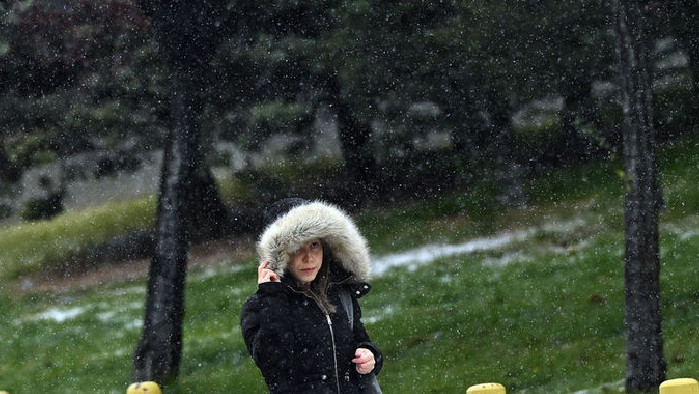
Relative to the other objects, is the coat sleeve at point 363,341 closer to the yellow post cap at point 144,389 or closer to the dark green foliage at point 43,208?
the yellow post cap at point 144,389

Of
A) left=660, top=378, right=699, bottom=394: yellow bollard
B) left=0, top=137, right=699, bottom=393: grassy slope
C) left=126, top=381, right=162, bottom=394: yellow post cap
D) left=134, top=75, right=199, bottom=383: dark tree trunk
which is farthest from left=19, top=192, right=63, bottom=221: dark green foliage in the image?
left=660, top=378, right=699, bottom=394: yellow bollard

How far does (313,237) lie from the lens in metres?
4.08

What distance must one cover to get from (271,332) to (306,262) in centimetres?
30

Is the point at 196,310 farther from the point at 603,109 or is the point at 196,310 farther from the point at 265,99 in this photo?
the point at 603,109

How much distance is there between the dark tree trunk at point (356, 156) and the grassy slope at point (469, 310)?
16.6 inches

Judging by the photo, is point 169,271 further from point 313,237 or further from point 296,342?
point 296,342

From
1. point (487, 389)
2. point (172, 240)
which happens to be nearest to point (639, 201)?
point (172, 240)

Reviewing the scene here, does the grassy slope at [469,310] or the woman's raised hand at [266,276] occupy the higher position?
the woman's raised hand at [266,276]

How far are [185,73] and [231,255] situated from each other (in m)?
4.97

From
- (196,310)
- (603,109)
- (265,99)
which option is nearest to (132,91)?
(265,99)

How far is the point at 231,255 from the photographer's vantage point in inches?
591

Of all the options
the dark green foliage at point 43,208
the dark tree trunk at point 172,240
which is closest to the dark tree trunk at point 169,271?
the dark tree trunk at point 172,240

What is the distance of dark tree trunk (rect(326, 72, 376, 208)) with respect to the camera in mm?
14622

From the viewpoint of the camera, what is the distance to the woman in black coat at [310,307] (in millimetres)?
3904
